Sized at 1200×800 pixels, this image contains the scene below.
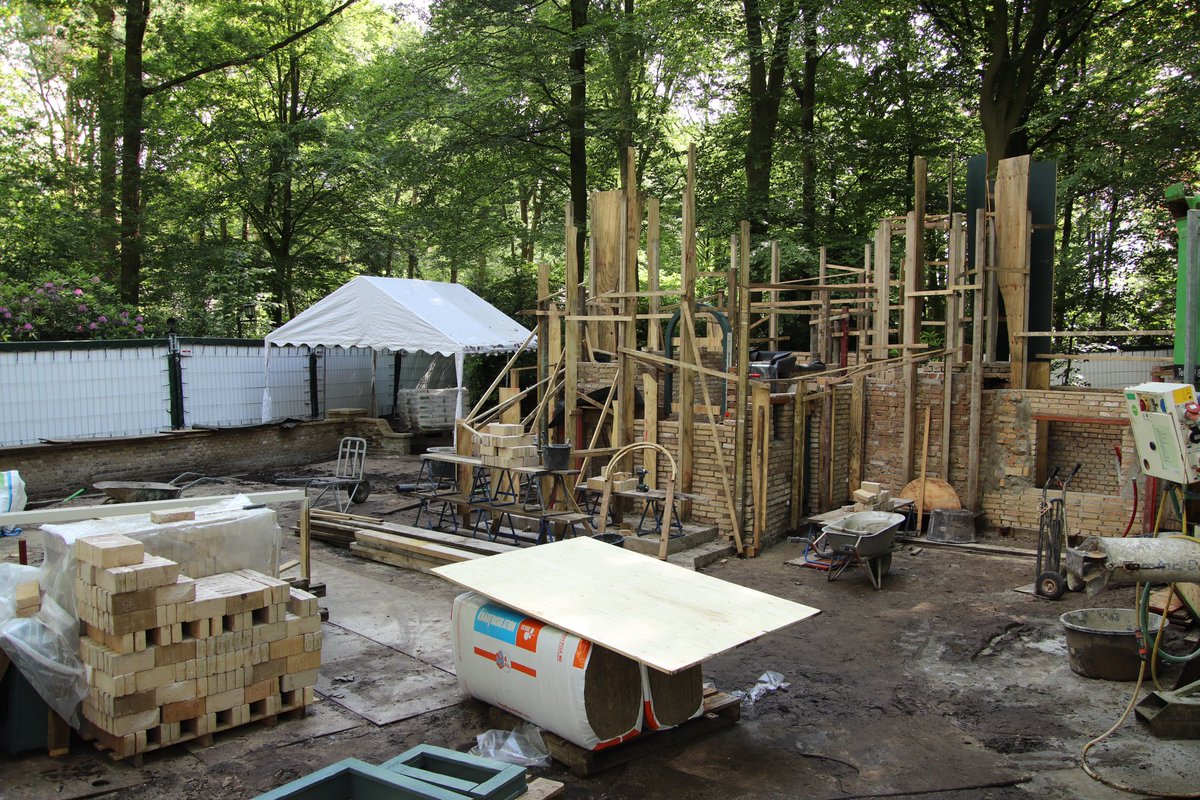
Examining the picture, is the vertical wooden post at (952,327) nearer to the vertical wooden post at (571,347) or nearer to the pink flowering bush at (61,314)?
the vertical wooden post at (571,347)

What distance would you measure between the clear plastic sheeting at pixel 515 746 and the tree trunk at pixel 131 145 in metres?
18.2

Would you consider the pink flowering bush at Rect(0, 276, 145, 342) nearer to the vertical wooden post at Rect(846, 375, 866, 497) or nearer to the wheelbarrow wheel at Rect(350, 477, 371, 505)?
the wheelbarrow wheel at Rect(350, 477, 371, 505)

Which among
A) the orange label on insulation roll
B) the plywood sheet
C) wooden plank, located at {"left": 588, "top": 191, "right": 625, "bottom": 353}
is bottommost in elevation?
the orange label on insulation roll

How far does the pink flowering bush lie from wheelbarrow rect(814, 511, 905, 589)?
14358 mm

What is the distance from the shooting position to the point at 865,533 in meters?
10.2

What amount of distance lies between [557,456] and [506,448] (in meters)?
0.73

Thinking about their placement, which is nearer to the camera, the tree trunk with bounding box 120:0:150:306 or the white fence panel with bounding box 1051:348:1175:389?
the tree trunk with bounding box 120:0:150:306

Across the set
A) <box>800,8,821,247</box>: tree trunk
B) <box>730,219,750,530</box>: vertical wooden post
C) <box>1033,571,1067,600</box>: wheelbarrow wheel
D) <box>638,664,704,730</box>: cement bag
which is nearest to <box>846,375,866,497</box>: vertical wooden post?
<box>730,219,750,530</box>: vertical wooden post

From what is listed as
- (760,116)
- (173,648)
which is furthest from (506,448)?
(760,116)

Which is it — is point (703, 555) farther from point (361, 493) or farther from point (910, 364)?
point (361, 493)

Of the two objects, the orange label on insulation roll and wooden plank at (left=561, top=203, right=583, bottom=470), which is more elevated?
wooden plank at (left=561, top=203, right=583, bottom=470)

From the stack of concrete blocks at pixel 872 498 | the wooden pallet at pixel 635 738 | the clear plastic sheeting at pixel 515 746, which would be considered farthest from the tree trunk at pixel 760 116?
the clear plastic sheeting at pixel 515 746

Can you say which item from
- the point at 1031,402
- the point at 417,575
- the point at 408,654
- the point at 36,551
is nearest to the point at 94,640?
the point at 408,654

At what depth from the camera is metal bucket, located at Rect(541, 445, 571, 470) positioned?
11.5 m
